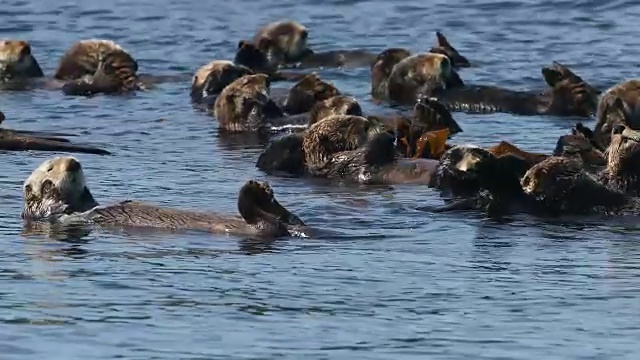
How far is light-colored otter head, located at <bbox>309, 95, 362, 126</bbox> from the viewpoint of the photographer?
12219 mm

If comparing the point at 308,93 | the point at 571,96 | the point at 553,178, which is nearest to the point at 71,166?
Result: the point at 553,178

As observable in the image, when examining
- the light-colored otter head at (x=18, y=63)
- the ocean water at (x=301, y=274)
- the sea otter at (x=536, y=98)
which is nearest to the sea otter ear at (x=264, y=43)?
the light-colored otter head at (x=18, y=63)

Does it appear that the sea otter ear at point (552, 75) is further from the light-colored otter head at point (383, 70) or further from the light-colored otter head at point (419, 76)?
the light-colored otter head at point (383, 70)

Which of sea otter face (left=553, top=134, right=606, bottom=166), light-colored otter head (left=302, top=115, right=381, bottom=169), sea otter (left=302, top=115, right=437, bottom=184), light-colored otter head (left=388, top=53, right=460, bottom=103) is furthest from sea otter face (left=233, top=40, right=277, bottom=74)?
sea otter face (left=553, top=134, right=606, bottom=166)

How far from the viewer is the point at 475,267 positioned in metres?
8.05

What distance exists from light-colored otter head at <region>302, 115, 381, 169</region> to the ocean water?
1.19 feet

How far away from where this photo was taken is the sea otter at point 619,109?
38.0 feet

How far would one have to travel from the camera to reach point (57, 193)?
971 centimetres

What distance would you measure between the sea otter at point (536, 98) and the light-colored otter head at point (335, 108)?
76.5 inches

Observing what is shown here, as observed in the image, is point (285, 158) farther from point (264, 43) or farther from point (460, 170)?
point (264, 43)

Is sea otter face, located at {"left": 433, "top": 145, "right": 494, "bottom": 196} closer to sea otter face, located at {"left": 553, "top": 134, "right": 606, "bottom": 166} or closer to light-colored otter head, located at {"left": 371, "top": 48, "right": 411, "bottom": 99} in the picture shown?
sea otter face, located at {"left": 553, "top": 134, "right": 606, "bottom": 166}

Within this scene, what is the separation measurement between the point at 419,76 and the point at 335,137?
340 centimetres

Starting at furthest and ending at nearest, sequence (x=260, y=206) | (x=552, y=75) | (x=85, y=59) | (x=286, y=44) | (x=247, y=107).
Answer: (x=286, y=44), (x=85, y=59), (x=247, y=107), (x=552, y=75), (x=260, y=206)

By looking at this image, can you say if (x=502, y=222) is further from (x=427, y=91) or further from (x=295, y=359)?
(x=427, y=91)
